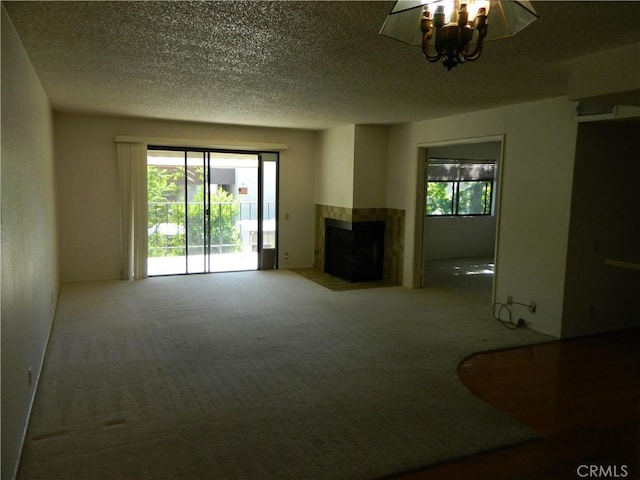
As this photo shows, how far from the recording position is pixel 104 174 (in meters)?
7.00

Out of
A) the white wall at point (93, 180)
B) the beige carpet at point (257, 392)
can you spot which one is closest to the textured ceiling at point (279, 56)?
the white wall at point (93, 180)

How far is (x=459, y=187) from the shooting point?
32.5 ft

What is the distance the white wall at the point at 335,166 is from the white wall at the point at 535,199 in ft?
6.66

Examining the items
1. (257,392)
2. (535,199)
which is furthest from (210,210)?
(535,199)

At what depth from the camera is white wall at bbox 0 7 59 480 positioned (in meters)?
2.29

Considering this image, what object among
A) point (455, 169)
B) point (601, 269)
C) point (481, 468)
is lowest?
point (481, 468)

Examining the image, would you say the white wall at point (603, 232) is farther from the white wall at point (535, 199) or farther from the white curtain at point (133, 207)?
the white curtain at point (133, 207)

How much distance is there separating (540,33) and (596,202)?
2.62 metres

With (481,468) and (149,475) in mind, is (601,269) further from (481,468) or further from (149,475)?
(149,475)

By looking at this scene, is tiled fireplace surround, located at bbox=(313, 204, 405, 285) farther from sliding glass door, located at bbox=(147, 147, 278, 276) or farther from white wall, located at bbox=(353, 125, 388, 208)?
sliding glass door, located at bbox=(147, 147, 278, 276)

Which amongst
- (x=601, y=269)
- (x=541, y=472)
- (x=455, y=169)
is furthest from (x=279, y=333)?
(x=455, y=169)

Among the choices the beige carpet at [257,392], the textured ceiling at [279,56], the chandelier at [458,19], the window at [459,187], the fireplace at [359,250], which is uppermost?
the textured ceiling at [279,56]

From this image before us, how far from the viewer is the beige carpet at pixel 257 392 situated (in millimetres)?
2570

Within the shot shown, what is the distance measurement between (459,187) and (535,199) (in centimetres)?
505
